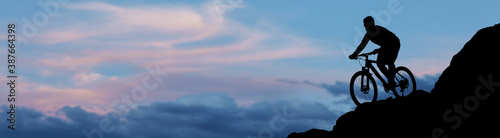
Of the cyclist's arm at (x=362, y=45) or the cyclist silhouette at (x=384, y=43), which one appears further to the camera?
the cyclist's arm at (x=362, y=45)

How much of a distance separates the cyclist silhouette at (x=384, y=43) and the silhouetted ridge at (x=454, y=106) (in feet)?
3.38

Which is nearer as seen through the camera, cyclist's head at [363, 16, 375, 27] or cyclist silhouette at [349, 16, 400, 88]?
cyclist's head at [363, 16, 375, 27]

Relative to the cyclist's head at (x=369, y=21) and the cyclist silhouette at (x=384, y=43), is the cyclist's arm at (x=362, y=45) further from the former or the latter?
the cyclist's head at (x=369, y=21)

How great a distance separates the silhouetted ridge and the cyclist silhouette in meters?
1.03

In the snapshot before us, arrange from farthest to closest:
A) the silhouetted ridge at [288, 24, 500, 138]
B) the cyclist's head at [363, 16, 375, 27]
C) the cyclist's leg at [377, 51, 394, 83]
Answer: the cyclist's leg at [377, 51, 394, 83] < the cyclist's head at [363, 16, 375, 27] < the silhouetted ridge at [288, 24, 500, 138]

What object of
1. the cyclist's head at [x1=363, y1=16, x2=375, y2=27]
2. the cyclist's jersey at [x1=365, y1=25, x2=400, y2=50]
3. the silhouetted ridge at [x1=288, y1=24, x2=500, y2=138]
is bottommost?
the silhouetted ridge at [x1=288, y1=24, x2=500, y2=138]

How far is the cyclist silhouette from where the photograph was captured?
16828 millimetres

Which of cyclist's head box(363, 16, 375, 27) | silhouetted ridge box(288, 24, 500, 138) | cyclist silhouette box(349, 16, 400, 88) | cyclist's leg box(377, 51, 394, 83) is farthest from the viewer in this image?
cyclist's leg box(377, 51, 394, 83)

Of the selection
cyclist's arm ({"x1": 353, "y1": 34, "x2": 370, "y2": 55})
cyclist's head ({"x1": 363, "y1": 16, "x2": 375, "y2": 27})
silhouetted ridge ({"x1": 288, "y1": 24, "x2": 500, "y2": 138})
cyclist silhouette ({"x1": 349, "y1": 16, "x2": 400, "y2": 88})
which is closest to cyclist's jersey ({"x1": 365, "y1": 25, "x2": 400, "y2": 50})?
cyclist silhouette ({"x1": 349, "y1": 16, "x2": 400, "y2": 88})

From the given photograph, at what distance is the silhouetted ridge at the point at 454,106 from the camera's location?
13781 millimetres

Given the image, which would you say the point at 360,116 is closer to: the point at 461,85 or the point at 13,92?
the point at 461,85

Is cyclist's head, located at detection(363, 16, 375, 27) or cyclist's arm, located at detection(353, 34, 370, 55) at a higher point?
cyclist's head, located at detection(363, 16, 375, 27)

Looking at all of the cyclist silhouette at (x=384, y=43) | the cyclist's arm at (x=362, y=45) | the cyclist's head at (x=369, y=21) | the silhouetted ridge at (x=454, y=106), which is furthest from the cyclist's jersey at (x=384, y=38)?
the silhouetted ridge at (x=454, y=106)

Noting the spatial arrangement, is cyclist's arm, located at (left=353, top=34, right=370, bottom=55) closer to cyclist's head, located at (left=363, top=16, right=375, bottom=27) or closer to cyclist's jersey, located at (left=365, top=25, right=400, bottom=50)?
cyclist's jersey, located at (left=365, top=25, right=400, bottom=50)
